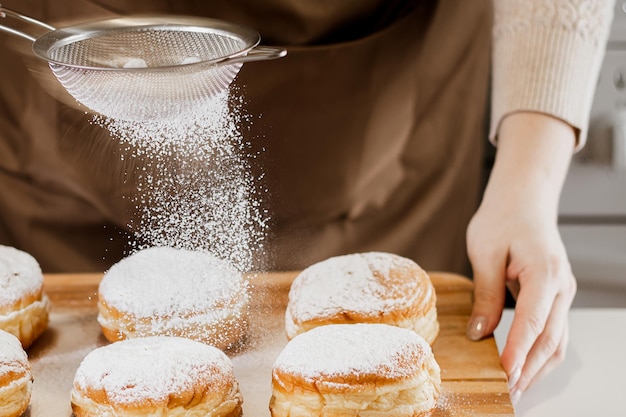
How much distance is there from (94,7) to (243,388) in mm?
755

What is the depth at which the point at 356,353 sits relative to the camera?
3.10 feet

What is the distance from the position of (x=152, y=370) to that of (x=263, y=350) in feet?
0.80

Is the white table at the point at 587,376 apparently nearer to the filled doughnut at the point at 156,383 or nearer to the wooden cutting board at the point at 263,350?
the wooden cutting board at the point at 263,350

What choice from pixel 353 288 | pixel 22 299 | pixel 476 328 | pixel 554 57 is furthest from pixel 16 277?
pixel 554 57

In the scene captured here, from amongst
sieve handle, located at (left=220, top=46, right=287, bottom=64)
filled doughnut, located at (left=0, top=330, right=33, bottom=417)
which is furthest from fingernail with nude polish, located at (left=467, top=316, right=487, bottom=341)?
filled doughnut, located at (left=0, top=330, right=33, bottom=417)

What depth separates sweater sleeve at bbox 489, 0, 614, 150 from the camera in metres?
1.42

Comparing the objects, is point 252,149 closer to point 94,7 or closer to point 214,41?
point 214,41

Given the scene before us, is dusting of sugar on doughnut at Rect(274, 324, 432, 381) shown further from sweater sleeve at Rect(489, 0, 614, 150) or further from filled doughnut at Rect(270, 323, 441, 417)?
sweater sleeve at Rect(489, 0, 614, 150)

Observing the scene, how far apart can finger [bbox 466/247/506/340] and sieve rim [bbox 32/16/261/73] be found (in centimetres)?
54

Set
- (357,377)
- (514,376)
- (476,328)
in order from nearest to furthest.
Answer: (357,377), (514,376), (476,328)

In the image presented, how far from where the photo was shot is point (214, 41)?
3.18 feet

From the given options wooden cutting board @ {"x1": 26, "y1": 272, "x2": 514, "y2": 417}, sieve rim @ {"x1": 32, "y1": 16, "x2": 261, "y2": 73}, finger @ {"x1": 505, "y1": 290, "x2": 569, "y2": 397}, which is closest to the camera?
sieve rim @ {"x1": 32, "y1": 16, "x2": 261, "y2": 73}

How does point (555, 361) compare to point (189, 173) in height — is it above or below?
below

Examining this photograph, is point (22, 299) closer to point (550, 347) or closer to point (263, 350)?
point (263, 350)
